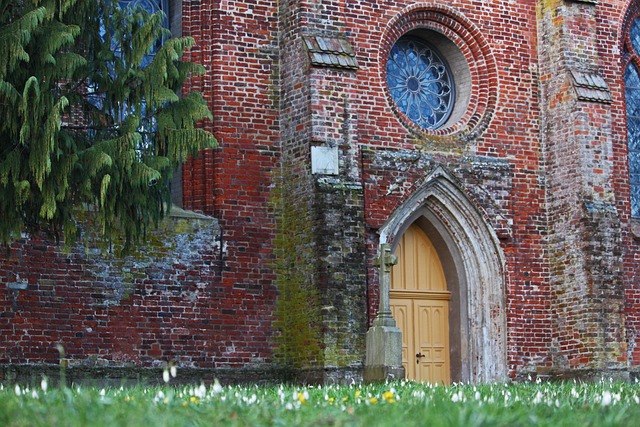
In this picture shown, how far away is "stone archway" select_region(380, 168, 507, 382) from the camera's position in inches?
754

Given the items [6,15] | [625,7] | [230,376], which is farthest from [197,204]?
[625,7]

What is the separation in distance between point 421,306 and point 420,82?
371 centimetres

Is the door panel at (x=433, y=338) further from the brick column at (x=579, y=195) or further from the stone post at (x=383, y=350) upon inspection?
the stone post at (x=383, y=350)

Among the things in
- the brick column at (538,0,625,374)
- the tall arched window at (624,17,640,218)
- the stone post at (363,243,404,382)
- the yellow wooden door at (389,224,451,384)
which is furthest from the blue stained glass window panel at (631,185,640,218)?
the stone post at (363,243,404,382)

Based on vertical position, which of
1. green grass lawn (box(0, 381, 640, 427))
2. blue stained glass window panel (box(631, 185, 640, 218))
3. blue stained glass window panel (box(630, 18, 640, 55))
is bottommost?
green grass lawn (box(0, 381, 640, 427))

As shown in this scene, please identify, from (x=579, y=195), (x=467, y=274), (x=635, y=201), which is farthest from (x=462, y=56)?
(x=635, y=201)

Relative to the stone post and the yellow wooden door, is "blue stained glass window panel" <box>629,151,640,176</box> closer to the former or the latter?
the yellow wooden door

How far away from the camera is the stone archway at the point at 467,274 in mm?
19141

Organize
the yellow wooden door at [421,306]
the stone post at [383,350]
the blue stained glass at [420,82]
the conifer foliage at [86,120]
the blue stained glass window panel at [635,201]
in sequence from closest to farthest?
the conifer foliage at [86,120] < the stone post at [383,350] < the yellow wooden door at [421,306] < the blue stained glass at [420,82] < the blue stained glass window panel at [635,201]

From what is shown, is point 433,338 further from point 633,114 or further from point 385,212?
point 633,114

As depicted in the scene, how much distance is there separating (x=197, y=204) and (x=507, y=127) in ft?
17.9

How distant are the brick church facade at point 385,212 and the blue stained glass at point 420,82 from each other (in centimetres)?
3

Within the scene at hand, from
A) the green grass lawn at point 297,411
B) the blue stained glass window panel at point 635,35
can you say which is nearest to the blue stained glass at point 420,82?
the blue stained glass window panel at point 635,35

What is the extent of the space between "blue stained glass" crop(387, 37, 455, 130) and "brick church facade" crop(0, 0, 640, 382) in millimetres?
30
